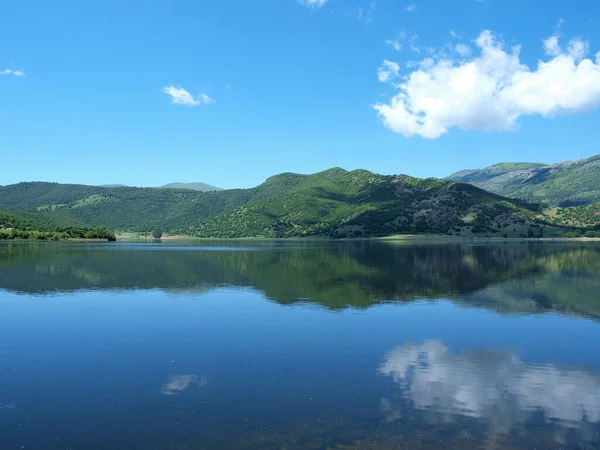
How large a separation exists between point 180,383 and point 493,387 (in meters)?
17.6

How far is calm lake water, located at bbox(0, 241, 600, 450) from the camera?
786 inches

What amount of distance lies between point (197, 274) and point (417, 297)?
154 ft

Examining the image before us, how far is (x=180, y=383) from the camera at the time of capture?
2647 centimetres

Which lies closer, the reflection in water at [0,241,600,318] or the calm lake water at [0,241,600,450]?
the calm lake water at [0,241,600,450]

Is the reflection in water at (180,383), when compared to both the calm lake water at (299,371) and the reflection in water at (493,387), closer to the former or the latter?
the calm lake water at (299,371)

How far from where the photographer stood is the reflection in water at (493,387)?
72.7 feet

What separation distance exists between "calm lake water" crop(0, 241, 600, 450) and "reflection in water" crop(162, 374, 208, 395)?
0.16 metres

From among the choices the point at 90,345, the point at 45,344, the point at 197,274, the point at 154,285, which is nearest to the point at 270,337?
the point at 90,345

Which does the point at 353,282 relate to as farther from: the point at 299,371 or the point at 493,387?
the point at 493,387

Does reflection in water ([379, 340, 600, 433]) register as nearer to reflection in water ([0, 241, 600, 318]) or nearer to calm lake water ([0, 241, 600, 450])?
calm lake water ([0, 241, 600, 450])

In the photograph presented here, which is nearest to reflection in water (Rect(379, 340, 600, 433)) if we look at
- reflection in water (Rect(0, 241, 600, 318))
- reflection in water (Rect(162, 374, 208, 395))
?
reflection in water (Rect(162, 374, 208, 395))

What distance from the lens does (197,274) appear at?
92.7 meters

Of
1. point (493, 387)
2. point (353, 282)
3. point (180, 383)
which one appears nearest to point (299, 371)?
point (180, 383)

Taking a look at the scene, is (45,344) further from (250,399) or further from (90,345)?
(250,399)
